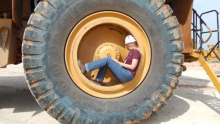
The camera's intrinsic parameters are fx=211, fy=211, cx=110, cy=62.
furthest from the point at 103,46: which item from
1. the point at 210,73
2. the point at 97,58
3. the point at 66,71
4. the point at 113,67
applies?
the point at 210,73

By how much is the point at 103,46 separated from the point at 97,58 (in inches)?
7.7

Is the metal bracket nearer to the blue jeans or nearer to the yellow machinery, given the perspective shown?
the yellow machinery

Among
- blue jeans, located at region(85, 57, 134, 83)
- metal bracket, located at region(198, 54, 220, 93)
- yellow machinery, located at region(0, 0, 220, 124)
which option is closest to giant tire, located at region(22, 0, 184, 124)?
yellow machinery, located at region(0, 0, 220, 124)

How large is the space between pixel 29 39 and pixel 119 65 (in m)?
1.12

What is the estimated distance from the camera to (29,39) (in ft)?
7.97

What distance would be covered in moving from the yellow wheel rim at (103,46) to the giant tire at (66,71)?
6cm

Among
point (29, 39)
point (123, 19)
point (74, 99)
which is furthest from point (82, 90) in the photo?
point (123, 19)

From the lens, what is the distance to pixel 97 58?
9.39 feet

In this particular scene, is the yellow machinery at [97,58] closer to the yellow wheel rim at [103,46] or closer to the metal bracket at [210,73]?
the yellow wheel rim at [103,46]

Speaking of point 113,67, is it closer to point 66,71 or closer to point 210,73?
point 66,71

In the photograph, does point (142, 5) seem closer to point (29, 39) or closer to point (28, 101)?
point (29, 39)

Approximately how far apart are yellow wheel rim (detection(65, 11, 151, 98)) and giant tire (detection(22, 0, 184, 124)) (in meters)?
0.06

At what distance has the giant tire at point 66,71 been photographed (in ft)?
8.01

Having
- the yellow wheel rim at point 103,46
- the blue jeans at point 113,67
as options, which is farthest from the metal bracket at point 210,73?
the blue jeans at point 113,67
